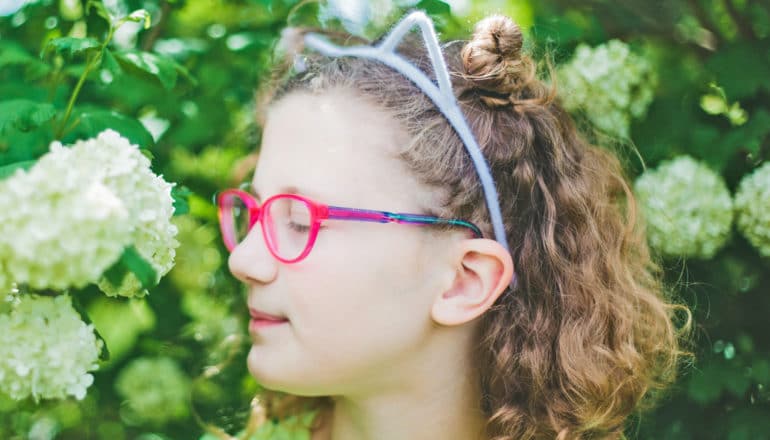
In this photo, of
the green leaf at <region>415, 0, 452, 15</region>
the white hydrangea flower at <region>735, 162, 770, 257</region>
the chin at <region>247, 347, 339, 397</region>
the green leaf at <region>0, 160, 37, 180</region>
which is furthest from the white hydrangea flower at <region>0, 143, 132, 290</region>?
the white hydrangea flower at <region>735, 162, 770, 257</region>

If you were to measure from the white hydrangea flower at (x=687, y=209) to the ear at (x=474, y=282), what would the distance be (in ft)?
2.88

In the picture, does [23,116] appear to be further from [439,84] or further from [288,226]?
[439,84]

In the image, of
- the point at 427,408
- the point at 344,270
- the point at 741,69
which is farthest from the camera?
the point at 741,69

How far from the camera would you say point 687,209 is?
9.09 ft

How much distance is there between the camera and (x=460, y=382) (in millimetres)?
2246

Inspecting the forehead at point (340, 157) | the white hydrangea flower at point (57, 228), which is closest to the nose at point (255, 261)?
the forehead at point (340, 157)

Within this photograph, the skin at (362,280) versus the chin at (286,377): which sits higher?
the skin at (362,280)

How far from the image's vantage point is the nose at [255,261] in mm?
2023

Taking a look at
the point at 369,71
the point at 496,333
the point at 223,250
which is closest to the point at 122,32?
the point at 223,250

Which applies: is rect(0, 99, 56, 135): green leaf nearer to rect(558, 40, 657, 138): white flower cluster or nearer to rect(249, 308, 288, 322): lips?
rect(249, 308, 288, 322): lips

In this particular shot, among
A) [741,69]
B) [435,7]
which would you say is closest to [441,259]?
[435,7]

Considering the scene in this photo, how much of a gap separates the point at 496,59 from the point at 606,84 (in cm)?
79

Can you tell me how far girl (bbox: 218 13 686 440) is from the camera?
6.64ft

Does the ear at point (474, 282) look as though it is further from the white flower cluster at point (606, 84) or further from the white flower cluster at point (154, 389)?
the white flower cluster at point (154, 389)
